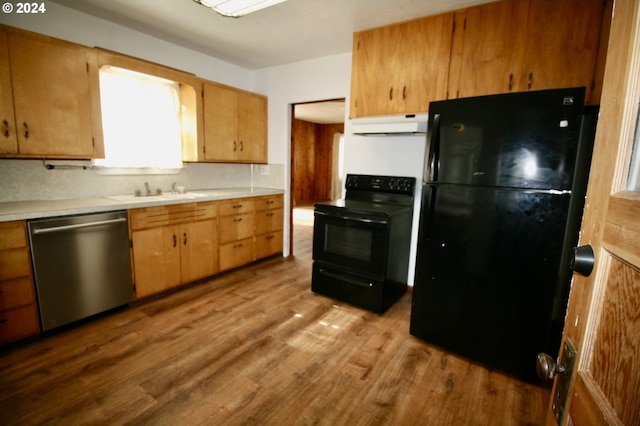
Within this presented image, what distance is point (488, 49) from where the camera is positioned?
2105mm

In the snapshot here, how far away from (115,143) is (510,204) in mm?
3341

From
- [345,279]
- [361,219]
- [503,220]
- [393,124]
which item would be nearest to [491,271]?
[503,220]

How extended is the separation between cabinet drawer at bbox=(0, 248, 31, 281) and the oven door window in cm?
213

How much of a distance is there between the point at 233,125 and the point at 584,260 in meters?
3.59

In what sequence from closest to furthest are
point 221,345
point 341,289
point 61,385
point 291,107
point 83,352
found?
point 61,385, point 83,352, point 221,345, point 341,289, point 291,107

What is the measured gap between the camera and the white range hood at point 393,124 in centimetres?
240

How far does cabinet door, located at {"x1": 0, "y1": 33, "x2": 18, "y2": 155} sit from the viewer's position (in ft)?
6.34

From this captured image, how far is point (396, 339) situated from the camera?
2.19 metres

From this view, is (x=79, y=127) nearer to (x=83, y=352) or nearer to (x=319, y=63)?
(x=83, y=352)

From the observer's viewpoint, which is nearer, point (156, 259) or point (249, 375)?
point (249, 375)

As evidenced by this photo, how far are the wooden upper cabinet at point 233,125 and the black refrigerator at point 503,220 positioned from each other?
8.17 feet

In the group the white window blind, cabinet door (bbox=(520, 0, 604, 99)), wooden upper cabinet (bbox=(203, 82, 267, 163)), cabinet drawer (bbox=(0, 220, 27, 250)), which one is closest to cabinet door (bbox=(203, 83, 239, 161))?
wooden upper cabinet (bbox=(203, 82, 267, 163))

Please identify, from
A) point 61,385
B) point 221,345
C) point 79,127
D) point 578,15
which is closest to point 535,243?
point 578,15

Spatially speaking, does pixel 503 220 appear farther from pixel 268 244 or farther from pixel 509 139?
pixel 268 244
